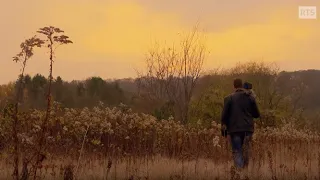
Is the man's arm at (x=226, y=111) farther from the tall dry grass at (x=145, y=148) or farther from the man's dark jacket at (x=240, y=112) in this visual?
the tall dry grass at (x=145, y=148)

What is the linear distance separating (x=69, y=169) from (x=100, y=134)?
20.5 ft

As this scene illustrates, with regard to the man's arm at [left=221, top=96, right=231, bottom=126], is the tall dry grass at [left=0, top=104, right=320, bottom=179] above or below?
below

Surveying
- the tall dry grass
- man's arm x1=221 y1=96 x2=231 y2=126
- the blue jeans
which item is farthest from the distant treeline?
the blue jeans

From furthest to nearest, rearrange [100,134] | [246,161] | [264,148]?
[264,148] < [100,134] < [246,161]

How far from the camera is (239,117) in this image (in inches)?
391

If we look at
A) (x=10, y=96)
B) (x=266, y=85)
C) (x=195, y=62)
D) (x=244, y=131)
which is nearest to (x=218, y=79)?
(x=266, y=85)

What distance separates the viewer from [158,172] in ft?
31.9

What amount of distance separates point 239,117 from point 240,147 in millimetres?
577

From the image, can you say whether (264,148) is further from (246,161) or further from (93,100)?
(93,100)

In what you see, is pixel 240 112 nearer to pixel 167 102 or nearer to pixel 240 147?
pixel 240 147

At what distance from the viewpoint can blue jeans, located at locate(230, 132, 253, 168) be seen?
960cm

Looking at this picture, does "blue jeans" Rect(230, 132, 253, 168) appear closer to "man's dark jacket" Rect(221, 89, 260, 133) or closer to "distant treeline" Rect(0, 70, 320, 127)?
"man's dark jacket" Rect(221, 89, 260, 133)

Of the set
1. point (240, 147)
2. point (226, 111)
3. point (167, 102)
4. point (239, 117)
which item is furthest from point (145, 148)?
point (167, 102)

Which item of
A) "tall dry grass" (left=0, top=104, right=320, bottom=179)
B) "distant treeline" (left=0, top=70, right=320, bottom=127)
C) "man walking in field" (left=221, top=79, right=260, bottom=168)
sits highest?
"distant treeline" (left=0, top=70, right=320, bottom=127)
